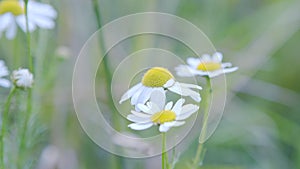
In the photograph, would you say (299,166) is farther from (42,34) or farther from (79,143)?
(42,34)

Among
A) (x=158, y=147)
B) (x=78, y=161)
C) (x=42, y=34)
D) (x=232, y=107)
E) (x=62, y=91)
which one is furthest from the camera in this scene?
(x=232, y=107)

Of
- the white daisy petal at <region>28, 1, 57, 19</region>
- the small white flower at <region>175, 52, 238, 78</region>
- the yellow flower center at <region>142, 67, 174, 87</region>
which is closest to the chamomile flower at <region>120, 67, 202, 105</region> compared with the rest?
the yellow flower center at <region>142, 67, 174, 87</region>

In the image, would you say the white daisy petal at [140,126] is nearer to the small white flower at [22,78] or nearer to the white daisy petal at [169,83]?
the white daisy petal at [169,83]

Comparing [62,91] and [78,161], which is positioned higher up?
[62,91]

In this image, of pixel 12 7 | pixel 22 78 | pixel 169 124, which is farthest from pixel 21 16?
pixel 169 124

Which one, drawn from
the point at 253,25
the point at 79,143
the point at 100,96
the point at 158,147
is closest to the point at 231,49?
the point at 253,25

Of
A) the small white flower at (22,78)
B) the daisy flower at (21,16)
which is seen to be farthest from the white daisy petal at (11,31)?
the small white flower at (22,78)

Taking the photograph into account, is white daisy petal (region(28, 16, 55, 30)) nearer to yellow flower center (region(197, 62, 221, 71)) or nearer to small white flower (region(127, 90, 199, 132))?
yellow flower center (region(197, 62, 221, 71))
